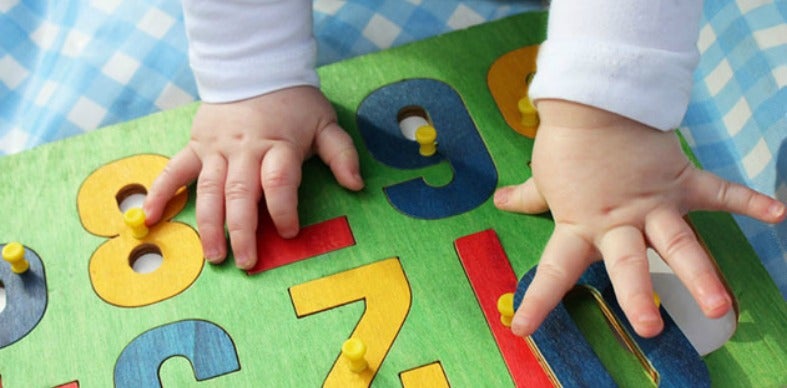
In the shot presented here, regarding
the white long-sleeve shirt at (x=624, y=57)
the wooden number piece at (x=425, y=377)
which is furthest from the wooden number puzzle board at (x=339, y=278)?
the white long-sleeve shirt at (x=624, y=57)

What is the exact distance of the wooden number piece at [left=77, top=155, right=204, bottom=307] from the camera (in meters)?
0.69

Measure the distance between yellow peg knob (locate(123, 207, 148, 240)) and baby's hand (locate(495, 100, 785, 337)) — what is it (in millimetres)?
294

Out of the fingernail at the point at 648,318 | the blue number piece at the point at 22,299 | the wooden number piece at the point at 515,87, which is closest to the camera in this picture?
the fingernail at the point at 648,318

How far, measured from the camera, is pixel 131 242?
0.72 m

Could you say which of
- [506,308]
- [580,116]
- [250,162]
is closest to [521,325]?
[506,308]

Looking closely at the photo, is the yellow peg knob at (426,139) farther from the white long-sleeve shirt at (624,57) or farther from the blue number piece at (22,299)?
the blue number piece at (22,299)

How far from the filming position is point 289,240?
0.72 meters

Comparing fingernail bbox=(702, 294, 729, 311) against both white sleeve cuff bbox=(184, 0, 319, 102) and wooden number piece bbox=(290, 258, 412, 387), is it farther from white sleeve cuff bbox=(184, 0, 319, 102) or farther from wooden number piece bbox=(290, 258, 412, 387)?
white sleeve cuff bbox=(184, 0, 319, 102)

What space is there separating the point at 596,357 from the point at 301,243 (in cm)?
23

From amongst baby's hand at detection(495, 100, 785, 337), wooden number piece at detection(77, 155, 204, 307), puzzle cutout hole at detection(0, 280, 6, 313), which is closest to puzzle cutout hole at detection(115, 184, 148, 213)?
wooden number piece at detection(77, 155, 204, 307)

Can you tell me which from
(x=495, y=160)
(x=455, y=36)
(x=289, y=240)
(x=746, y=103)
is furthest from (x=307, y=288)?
(x=746, y=103)

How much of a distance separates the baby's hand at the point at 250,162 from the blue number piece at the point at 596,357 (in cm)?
19

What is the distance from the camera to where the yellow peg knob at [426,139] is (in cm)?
76

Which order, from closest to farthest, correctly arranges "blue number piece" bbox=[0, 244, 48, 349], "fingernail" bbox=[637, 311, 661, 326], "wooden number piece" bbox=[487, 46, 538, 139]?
1. "fingernail" bbox=[637, 311, 661, 326]
2. "blue number piece" bbox=[0, 244, 48, 349]
3. "wooden number piece" bbox=[487, 46, 538, 139]
